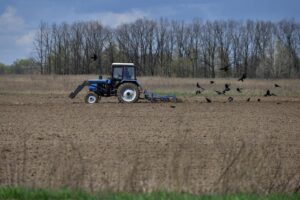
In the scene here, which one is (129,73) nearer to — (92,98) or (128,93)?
(128,93)

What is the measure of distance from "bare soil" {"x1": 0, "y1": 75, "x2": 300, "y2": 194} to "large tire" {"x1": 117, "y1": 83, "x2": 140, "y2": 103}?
251 inches

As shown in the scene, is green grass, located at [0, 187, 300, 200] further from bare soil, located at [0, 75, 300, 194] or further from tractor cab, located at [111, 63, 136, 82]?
tractor cab, located at [111, 63, 136, 82]

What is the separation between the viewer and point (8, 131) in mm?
13859

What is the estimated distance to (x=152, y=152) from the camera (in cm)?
1070

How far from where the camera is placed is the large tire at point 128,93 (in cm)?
2533

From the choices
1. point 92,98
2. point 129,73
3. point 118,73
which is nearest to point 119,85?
point 118,73

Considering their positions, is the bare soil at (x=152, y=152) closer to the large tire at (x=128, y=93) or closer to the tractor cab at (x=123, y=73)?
the large tire at (x=128, y=93)

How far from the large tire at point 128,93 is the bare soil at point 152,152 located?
637 centimetres

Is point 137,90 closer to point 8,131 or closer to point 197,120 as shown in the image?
point 197,120

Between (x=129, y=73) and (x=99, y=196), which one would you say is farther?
(x=129, y=73)

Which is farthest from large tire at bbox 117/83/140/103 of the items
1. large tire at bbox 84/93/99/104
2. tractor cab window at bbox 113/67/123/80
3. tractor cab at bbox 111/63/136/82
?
large tire at bbox 84/93/99/104

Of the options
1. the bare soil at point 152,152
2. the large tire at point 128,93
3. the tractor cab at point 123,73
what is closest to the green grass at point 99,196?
the bare soil at point 152,152

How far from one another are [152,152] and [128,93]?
1492 centimetres

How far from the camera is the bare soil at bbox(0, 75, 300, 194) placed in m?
7.89
